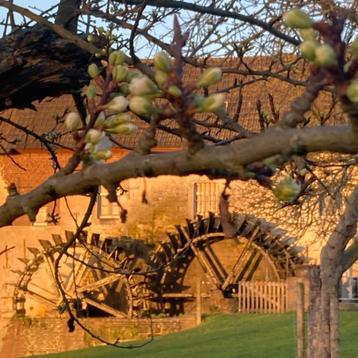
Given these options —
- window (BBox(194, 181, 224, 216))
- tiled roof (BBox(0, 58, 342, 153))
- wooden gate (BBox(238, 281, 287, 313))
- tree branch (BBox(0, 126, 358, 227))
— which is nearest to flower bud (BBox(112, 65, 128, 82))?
tree branch (BBox(0, 126, 358, 227))

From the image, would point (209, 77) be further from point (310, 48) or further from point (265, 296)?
point (265, 296)

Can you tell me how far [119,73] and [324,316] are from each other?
8829 millimetres

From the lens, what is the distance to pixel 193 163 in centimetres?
197

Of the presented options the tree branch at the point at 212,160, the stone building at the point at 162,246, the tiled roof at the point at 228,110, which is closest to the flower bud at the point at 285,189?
the tree branch at the point at 212,160

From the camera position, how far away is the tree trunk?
34.6 feet

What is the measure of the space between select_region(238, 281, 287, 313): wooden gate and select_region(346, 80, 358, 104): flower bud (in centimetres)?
2418

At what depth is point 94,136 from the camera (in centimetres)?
226

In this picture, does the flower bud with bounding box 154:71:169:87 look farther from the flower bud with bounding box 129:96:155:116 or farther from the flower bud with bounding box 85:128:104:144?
the flower bud with bounding box 85:128:104:144

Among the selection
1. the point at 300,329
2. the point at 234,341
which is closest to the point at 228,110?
the point at 300,329

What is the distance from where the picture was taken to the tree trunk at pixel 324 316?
1055cm

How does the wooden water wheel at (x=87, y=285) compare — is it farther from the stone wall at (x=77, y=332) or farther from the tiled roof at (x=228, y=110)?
the tiled roof at (x=228, y=110)

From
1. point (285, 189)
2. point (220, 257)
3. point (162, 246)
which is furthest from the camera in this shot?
point (220, 257)

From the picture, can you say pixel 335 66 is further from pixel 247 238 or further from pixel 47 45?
pixel 247 238

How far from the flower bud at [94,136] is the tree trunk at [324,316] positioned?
845 cm
